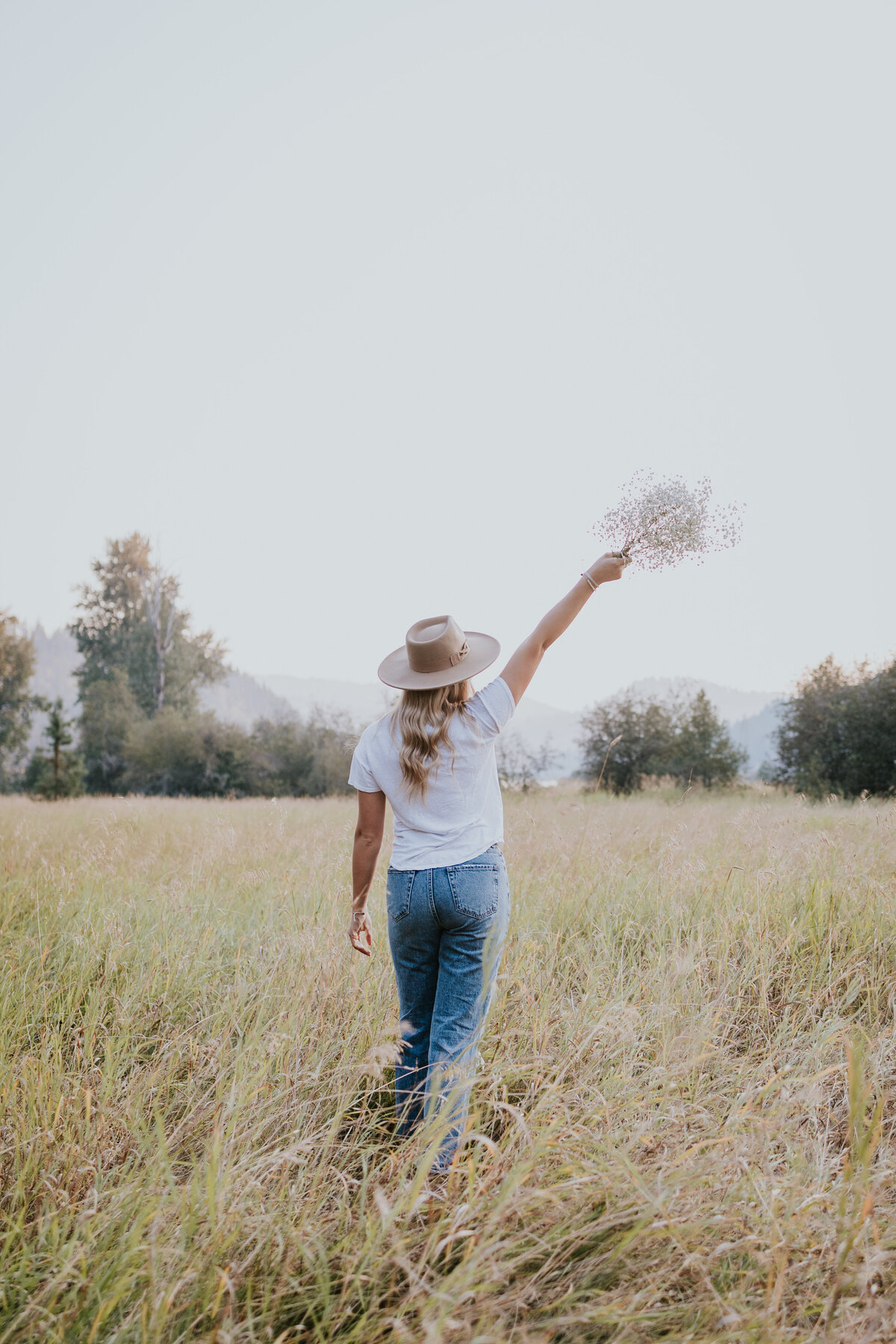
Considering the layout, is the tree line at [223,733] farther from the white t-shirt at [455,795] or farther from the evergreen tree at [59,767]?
the white t-shirt at [455,795]

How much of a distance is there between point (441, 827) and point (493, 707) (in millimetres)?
490

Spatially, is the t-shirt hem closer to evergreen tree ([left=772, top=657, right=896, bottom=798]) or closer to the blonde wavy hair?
the blonde wavy hair

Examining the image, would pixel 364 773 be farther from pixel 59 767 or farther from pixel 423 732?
pixel 59 767

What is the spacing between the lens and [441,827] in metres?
2.56

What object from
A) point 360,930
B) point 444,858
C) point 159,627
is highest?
point 159,627

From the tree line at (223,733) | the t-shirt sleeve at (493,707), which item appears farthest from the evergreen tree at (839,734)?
the t-shirt sleeve at (493,707)

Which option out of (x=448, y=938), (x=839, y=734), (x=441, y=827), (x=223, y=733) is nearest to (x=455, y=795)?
(x=441, y=827)

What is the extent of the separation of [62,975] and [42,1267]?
1.88 meters

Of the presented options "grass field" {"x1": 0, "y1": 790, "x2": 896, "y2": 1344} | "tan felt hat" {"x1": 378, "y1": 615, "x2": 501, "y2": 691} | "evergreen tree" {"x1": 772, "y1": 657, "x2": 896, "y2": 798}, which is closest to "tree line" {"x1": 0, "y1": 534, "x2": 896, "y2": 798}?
"evergreen tree" {"x1": 772, "y1": 657, "x2": 896, "y2": 798}

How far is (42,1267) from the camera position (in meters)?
1.85

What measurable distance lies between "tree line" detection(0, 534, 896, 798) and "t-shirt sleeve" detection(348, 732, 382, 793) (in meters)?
8.83

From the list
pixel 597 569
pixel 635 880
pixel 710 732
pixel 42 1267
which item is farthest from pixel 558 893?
pixel 710 732

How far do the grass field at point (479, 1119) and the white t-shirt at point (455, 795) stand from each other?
0.70m

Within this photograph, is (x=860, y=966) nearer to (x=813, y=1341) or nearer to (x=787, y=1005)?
(x=787, y=1005)
